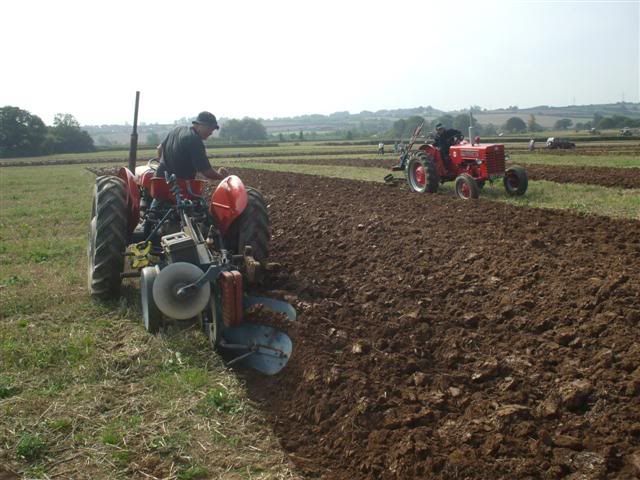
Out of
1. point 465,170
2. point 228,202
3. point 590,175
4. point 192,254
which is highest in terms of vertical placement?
point 465,170

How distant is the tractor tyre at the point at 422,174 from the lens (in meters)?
11.8

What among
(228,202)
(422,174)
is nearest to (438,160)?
(422,174)

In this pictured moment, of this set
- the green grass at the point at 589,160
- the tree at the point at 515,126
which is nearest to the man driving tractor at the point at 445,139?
the green grass at the point at 589,160

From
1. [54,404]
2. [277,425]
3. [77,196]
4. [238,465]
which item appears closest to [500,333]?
[277,425]

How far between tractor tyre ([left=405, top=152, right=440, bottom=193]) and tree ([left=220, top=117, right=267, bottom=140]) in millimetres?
54646

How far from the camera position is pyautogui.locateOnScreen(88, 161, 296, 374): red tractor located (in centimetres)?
420

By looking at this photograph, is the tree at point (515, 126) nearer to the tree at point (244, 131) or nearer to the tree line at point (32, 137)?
the tree at point (244, 131)

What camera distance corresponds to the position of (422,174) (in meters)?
12.2

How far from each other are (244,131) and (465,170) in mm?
56863

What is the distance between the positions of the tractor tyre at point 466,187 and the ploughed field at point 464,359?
3583 mm

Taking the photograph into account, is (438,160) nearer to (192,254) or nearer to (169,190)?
(169,190)

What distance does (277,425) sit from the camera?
366 cm

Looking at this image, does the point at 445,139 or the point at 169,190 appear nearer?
the point at 169,190

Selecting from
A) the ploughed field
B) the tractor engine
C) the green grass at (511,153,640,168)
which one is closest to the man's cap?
the ploughed field
